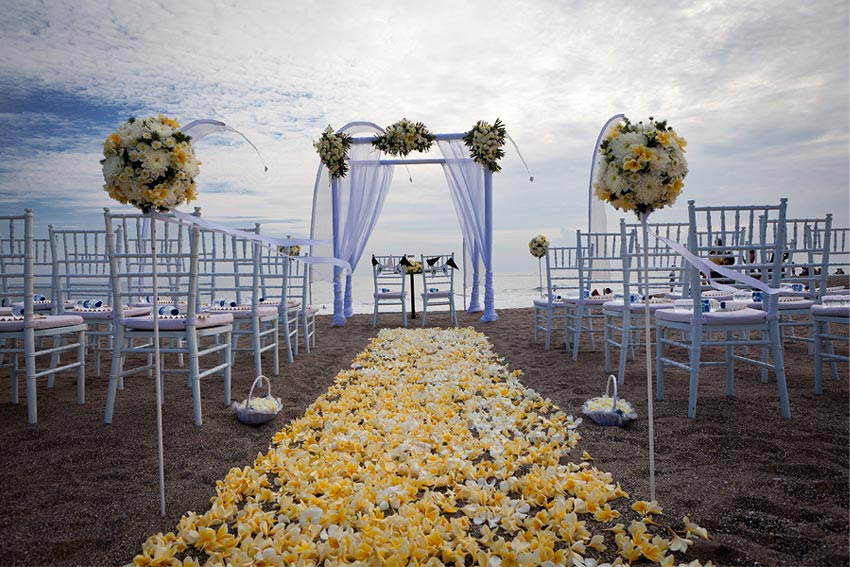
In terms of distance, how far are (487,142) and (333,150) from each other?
2.46 metres

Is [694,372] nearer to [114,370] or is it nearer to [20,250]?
[114,370]

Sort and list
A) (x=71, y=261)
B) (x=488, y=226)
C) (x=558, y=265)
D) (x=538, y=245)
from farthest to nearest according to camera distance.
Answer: (x=538, y=245) < (x=488, y=226) < (x=558, y=265) < (x=71, y=261)

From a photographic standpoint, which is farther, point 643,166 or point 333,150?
point 333,150

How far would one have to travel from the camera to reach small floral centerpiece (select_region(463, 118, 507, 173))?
292 inches

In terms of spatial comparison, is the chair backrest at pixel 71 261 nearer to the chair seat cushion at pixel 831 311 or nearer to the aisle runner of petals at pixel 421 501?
the aisle runner of petals at pixel 421 501

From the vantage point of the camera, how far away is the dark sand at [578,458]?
58.2 inches

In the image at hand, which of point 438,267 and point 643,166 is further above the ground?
point 643,166

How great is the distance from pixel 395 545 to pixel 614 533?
2.37ft

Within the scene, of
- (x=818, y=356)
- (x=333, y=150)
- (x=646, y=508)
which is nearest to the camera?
(x=646, y=508)

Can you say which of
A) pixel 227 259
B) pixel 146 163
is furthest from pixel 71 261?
pixel 146 163

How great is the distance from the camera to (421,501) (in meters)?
1.65

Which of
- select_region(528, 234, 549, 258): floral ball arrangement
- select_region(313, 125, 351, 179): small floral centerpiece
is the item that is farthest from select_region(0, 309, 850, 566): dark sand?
select_region(528, 234, 549, 258): floral ball arrangement

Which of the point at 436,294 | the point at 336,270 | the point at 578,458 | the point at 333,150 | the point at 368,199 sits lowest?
the point at 578,458

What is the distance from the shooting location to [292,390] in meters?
3.52
